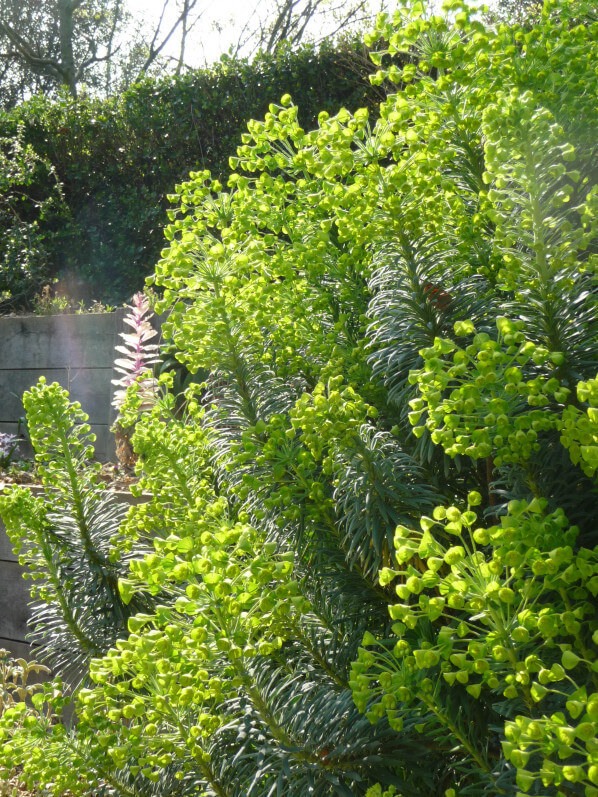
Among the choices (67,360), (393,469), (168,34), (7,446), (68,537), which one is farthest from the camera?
(168,34)

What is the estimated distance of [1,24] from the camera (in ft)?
46.2

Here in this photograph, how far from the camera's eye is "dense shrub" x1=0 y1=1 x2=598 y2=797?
859 mm

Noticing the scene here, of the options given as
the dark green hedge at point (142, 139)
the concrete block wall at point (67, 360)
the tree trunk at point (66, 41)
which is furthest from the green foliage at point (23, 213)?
the tree trunk at point (66, 41)

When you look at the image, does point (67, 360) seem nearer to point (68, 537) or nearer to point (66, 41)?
point (68, 537)

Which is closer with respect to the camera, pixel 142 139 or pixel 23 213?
pixel 142 139

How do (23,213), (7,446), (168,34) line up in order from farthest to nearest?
(168,34) < (23,213) < (7,446)

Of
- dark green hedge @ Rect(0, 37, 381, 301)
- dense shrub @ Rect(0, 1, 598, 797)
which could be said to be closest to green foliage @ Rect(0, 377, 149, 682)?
dense shrub @ Rect(0, 1, 598, 797)

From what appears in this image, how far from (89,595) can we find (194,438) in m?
0.72

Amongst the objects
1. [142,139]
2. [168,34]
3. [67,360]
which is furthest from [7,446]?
[168,34]

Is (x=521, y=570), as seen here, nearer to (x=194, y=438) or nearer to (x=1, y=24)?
(x=194, y=438)

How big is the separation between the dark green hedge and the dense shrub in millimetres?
5624

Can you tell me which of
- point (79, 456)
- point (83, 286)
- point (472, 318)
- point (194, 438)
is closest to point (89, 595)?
point (79, 456)

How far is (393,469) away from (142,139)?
755 cm

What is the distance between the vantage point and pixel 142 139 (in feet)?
25.7
